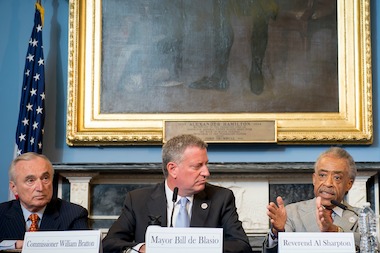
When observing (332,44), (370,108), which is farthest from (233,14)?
(370,108)

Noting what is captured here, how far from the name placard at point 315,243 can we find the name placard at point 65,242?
75 cm

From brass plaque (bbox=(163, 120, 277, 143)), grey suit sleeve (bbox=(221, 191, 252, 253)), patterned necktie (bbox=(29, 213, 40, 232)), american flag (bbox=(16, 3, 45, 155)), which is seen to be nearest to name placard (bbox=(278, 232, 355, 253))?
grey suit sleeve (bbox=(221, 191, 252, 253))

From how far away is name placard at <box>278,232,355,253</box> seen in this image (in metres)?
2.55

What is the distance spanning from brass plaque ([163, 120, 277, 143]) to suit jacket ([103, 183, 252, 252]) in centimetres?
184

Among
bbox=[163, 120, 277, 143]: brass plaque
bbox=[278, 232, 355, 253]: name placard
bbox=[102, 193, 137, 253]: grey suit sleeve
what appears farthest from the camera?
bbox=[163, 120, 277, 143]: brass plaque

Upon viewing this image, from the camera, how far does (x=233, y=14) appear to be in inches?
221

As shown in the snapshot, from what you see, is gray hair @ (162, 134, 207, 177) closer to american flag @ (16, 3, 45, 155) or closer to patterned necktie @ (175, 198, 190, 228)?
patterned necktie @ (175, 198, 190, 228)

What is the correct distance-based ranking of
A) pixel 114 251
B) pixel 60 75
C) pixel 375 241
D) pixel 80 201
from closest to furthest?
pixel 375 241 < pixel 114 251 < pixel 80 201 < pixel 60 75

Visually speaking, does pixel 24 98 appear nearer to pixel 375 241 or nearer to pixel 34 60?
pixel 34 60

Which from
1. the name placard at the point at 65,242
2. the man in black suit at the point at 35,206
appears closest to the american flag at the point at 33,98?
the man in black suit at the point at 35,206

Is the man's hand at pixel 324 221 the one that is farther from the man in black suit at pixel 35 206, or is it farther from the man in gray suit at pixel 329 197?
the man in black suit at pixel 35 206

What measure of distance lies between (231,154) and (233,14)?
1.22 meters

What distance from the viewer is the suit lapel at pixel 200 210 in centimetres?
344

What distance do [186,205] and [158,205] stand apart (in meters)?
0.15
